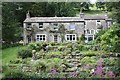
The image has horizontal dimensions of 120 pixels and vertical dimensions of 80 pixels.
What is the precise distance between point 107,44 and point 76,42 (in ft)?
6.71

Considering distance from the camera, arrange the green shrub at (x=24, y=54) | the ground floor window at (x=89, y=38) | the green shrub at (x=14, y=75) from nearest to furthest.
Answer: the green shrub at (x=14, y=75) → the green shrub at (x=24, y=54) → the ground floor window at (x=89, y=38)

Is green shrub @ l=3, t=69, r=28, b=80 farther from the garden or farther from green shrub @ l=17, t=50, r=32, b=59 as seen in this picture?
green shrub @ l=17, t=50, r=32, b=59

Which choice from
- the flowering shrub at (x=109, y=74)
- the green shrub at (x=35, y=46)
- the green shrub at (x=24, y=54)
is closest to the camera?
the flowering shrub at (x=109, y=74)

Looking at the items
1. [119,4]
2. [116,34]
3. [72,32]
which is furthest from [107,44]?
[72,32]

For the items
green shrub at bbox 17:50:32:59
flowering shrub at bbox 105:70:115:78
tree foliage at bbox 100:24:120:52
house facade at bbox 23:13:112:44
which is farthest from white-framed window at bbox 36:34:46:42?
flowering shrub at bbox 105:70:115:78

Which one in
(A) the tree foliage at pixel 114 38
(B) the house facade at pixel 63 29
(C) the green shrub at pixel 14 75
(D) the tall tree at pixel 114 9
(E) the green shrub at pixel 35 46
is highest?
(D) the tall tree at pixel 114 9

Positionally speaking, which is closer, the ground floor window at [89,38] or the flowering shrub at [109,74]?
the flowering shrub at [109,74]

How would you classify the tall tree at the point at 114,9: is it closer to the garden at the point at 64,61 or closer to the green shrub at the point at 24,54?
the garden at the point at 64,61

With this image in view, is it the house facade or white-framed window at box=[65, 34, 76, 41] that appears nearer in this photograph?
the house facade

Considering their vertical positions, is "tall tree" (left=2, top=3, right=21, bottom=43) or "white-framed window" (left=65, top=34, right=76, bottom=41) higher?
"tall tree" (left=2, top=3, right=21, bottom=43)

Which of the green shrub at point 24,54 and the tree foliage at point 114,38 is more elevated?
the tree foliage at point 114,38

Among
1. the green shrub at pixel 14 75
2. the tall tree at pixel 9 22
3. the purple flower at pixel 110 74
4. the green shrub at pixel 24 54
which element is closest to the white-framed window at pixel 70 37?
the green shrub at pixel 24 54

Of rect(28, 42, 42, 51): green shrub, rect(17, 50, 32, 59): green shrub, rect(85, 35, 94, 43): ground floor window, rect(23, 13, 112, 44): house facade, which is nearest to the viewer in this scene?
rect(17, 50, 32, 59): green shrub

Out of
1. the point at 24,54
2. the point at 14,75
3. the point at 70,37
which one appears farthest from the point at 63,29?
the point at 14,75
